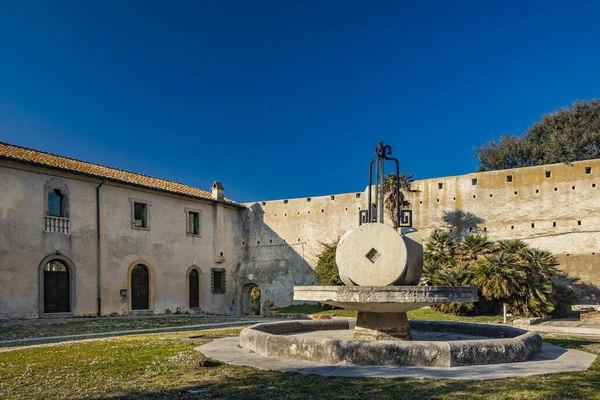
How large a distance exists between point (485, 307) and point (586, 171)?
9.28 m

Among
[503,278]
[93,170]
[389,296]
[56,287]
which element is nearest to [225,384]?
[389,296]

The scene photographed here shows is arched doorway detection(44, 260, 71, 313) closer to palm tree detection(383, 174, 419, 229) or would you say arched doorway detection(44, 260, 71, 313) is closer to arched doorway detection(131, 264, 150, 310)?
arched doorway detection(131, 264, 150, 310)

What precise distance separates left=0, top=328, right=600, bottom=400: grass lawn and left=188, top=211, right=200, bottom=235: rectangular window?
19.6 meters

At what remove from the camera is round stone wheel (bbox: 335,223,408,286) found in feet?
23.0

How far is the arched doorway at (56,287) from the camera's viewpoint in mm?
19062

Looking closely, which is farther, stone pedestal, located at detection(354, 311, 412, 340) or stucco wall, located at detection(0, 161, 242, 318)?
stucco wall, located at detection(0, 161, 242, 318)

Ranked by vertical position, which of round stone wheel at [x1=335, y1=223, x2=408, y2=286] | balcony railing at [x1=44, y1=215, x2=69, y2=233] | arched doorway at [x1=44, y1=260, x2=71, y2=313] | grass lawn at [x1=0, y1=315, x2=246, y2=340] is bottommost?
grass lawn at [x1=0, y1=315, x2=246, y2=340]

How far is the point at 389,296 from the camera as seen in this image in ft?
20.7

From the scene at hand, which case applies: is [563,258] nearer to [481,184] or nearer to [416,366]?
[481,184]

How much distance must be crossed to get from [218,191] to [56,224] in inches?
423

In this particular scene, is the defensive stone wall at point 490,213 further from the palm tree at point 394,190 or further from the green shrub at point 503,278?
the green shrub at point 503,278

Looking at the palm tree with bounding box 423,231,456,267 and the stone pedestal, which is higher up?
the palm tree with bounding box 423,231,456,267

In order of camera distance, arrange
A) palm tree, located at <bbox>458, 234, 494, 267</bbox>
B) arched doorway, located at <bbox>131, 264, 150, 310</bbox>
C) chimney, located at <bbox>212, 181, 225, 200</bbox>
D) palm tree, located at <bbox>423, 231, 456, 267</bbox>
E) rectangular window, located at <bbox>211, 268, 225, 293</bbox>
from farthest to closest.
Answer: chimney, located at <bbox>212, 181, 225, 200</bbox>, rectangular window, located at <bbox>211, 268, 225, 293</bbox>, arched doorway, located at <bbox>131, 264, 150, 310</bbox>, palm tree, located at <bbox>423, 231, 456, 267</bbox>, palm tree, located at <bbox>458, 234, 494, 267</bbox>

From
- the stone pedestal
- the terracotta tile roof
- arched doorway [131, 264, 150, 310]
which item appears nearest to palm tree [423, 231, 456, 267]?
the terracotta tile roof
